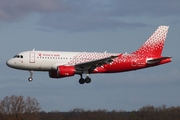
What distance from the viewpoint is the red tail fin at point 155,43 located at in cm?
9771

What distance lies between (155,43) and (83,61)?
1291 centimetres

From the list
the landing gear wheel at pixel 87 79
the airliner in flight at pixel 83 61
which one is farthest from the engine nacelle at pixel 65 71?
the landing gear wheel at pixel 87 79

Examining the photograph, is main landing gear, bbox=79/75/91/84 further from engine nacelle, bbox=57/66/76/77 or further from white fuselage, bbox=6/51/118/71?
engine nacelle, bbox=57/66/76/77

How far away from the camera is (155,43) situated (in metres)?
99.6

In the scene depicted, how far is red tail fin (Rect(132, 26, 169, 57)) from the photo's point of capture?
321 ft

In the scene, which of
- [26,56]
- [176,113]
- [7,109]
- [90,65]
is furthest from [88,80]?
[176,113]

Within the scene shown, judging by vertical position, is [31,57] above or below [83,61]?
above

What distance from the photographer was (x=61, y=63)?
9125cm

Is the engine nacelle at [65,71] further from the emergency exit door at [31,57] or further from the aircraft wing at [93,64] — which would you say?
the emergency exit door at [31,57]

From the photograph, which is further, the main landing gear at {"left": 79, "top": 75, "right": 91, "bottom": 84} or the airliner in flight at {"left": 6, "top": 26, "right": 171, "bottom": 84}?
the main landing gear at {"left": 79, "top": 75, "right": 91, "bottom": 84}

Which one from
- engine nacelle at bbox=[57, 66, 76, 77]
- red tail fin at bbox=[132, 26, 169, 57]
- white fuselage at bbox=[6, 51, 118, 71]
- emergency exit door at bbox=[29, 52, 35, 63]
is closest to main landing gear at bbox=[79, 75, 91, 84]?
white fuselage at bbox=[6, 51, 118, 71]

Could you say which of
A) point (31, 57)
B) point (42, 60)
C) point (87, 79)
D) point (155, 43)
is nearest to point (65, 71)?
point (42, 60)

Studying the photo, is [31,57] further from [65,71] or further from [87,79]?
[87,79]

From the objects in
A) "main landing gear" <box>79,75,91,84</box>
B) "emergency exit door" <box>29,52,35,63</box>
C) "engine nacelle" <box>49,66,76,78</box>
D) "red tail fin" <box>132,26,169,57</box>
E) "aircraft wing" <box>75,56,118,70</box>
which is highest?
"red tail fin" <box>132,26,169,57</box>
